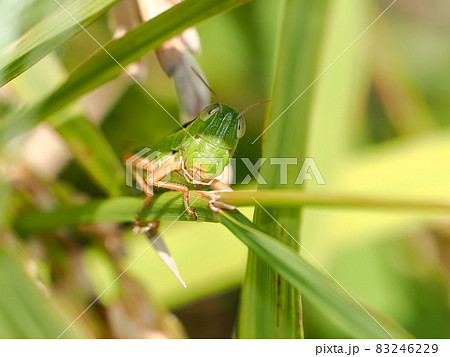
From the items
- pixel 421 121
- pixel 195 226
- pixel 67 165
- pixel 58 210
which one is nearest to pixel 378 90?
pixel 421 121

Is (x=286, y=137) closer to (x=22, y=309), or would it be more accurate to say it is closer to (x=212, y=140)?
(x=212, y=140)

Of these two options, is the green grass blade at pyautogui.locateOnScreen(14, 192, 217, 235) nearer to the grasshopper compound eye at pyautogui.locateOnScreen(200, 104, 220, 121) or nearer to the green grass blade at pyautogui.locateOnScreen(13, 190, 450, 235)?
the green grass blade at pyautogui.locateOnScreen(13, 190, 450, 235)

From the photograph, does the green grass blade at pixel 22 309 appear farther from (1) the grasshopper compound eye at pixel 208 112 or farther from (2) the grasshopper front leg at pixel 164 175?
(1) the grasshopper compound eye at pixel 208 112

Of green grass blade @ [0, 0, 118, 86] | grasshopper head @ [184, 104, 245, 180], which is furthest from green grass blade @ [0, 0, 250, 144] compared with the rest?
grasshopper head @ [184, 104, 245, 180]

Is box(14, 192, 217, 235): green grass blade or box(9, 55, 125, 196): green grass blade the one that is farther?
box(9, 55, 125, 196): green grass blade

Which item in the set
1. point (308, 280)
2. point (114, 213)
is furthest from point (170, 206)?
point (308, 280)

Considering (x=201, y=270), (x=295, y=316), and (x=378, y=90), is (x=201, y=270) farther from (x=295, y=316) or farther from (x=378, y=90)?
(x=378, y=90)
